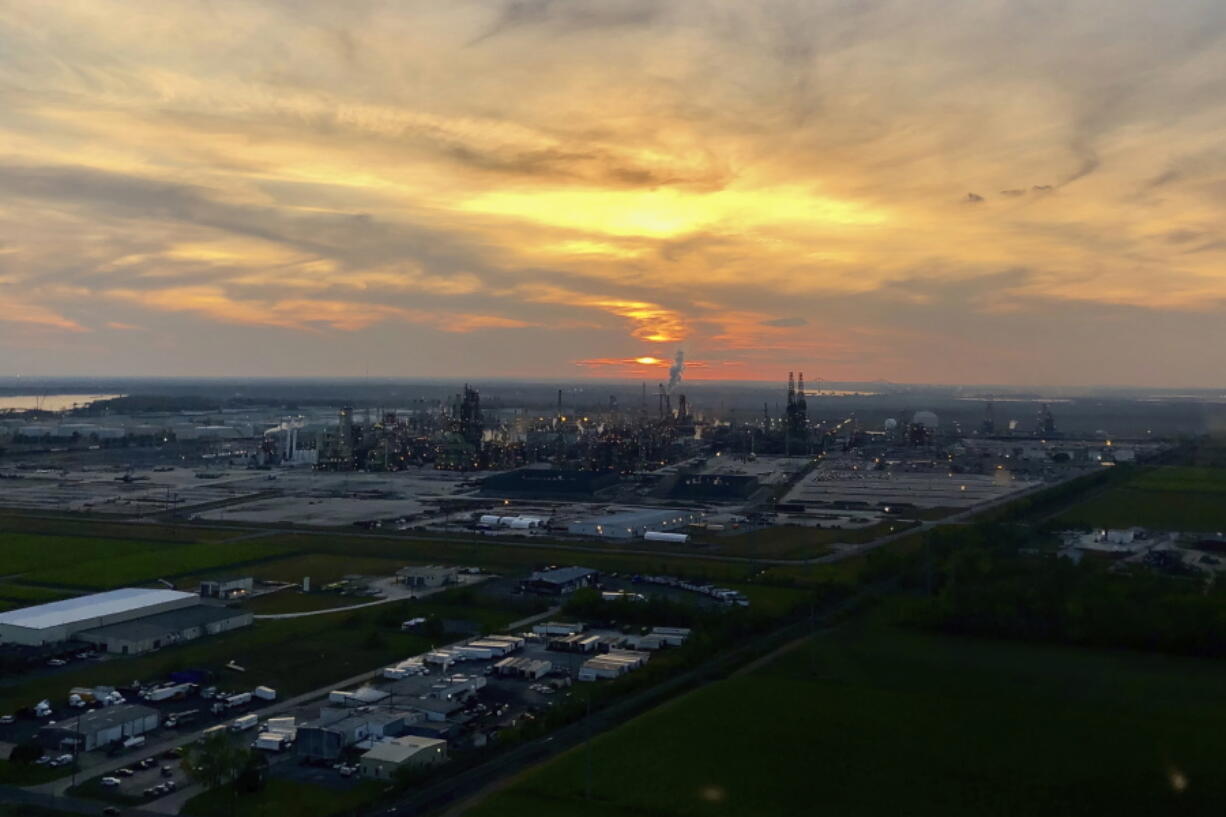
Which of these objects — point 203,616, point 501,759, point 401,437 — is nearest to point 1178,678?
point 501,759

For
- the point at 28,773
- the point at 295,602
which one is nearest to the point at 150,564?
the point at 295,602

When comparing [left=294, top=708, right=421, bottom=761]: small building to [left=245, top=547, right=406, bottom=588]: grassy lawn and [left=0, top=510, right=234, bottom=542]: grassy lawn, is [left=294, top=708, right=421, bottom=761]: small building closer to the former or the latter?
[left=245, top=547, right=406, bottom=588]: grassy lawn

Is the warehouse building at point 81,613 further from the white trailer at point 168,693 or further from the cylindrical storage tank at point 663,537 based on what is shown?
the cylindrical storage tank at point 663,537

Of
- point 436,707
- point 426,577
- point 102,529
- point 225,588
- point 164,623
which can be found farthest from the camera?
point 102,529

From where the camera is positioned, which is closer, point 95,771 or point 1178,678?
point 95,771

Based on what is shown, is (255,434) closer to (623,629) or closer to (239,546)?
(239,546)

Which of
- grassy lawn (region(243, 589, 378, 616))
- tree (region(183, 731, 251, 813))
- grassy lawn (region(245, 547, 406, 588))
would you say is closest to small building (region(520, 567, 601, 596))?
grassy lawn (region(243, 589, 378, 616))

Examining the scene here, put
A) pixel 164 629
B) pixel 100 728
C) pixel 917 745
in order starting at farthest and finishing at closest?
pixel 164 629
pixel 100 728
pixel 917 745

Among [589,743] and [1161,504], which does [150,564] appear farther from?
[1161,504]
